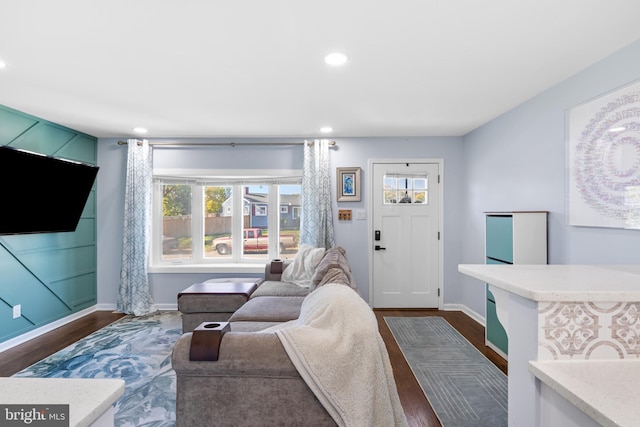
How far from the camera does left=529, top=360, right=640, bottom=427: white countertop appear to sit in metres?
0.62

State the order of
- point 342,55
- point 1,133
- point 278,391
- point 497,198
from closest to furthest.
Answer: point 278,391, point 342,55, point 1,133, point 497,198

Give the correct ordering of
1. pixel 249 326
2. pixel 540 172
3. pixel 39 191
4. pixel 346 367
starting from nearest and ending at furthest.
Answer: pixel 346 367, pixel 249 326, pixel 540 172, pixel 39 191

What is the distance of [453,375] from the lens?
2637mm

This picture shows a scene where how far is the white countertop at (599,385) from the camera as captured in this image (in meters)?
0.62

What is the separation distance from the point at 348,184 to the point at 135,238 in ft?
9.59

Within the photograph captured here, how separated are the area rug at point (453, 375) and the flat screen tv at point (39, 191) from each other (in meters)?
3.81

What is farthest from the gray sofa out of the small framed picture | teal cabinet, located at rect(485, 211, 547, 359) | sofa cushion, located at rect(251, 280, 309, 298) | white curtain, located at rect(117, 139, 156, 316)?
white curtain, located at rect(117, 139, 156, 316)

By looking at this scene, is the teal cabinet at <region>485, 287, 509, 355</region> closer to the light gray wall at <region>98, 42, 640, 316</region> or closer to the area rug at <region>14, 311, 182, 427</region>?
the light gray wall at <region>98, 42, 640, 316</region>

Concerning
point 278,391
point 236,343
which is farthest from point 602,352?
point 236,343

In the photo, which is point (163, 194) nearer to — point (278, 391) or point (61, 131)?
point (61, 131)

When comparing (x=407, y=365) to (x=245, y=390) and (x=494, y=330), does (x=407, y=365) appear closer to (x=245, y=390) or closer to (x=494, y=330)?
(x=494, y=330)

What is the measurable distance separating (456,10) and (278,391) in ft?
6.97

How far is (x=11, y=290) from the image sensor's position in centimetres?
324

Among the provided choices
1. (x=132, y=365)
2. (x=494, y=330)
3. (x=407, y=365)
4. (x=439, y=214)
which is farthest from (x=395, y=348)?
(x=132, y=365)
